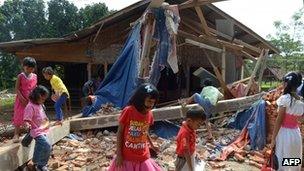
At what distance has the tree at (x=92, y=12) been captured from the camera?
32188 mm

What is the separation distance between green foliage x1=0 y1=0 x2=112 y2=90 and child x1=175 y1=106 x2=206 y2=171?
94.6ft

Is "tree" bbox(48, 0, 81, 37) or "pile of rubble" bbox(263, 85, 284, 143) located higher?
"tree" bbox(48, 0, 81, 37)

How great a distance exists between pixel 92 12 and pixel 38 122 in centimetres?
2823

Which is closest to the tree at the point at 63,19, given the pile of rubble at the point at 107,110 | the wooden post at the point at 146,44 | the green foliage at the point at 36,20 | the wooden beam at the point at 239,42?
the green foliage at the point at 36,20

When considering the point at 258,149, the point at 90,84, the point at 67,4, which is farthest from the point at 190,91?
the point at 67,4

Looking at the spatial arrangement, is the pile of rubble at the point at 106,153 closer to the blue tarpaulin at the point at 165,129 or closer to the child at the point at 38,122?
the blue tarpaulin at the point at 165,129

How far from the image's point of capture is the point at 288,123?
15.0ft

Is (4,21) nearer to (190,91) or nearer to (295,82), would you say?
(190,91)

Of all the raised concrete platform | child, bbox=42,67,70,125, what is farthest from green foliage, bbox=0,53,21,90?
the raised concrete platform

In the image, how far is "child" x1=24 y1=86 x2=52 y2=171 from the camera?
529cm

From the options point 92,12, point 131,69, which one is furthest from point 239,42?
point 92,12

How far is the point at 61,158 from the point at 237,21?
364 inches

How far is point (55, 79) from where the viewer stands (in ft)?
26.4

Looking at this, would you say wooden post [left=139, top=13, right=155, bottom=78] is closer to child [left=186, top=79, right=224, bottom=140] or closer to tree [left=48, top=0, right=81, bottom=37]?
child [left=186, top=79, right=224, bottom=140]
